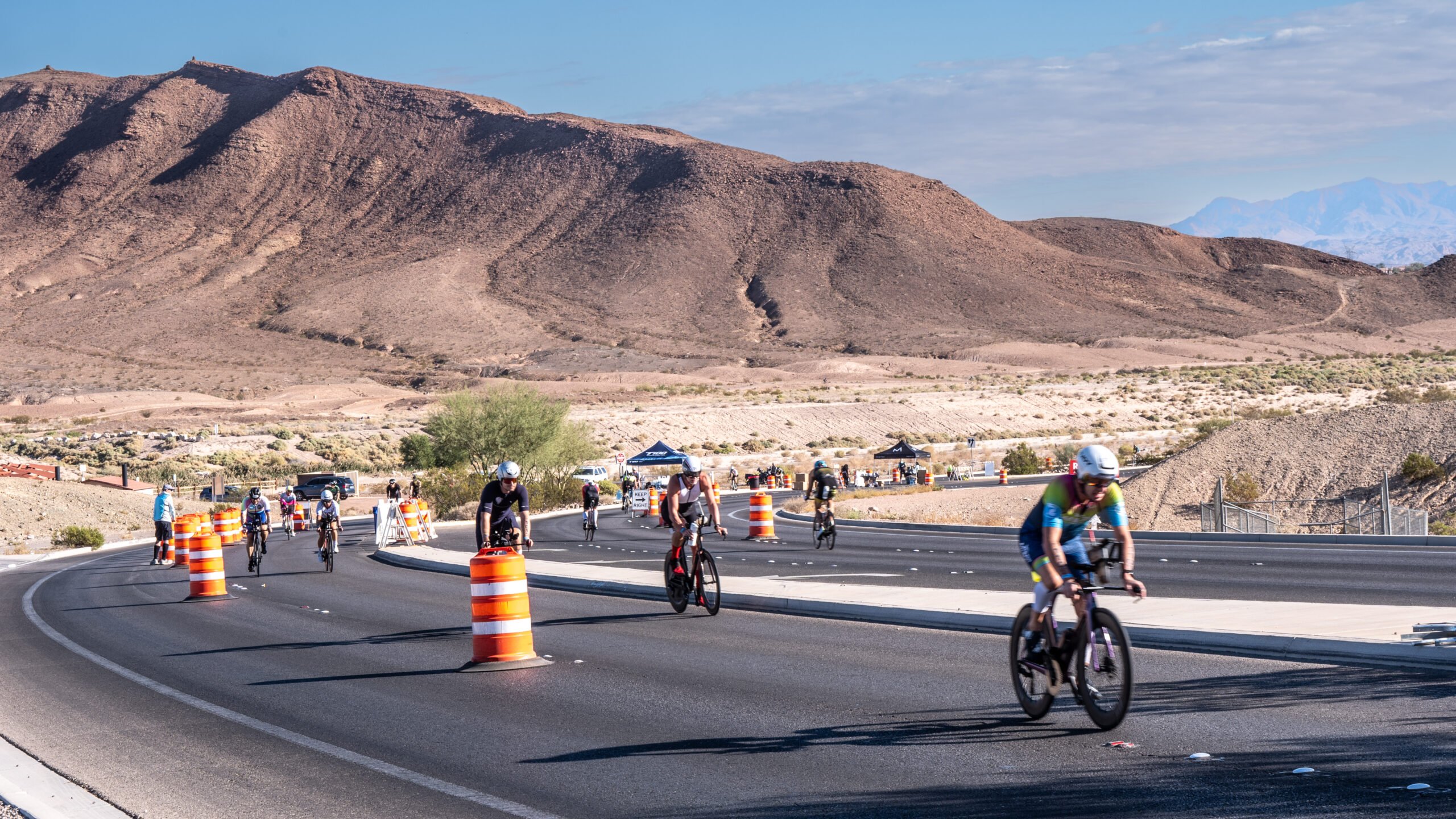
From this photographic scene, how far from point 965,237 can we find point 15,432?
97792 mm

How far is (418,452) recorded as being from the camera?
67.2 meters

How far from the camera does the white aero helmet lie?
8.16m

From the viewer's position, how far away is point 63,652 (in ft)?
49.8

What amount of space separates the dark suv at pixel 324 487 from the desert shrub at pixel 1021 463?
90.3 feet

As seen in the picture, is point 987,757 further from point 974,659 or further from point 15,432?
point 15,432

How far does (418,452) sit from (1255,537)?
46.3 metres

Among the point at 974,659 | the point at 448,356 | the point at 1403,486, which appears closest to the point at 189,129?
the point at 448,356

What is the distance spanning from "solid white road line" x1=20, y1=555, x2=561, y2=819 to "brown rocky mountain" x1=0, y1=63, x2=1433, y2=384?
104 metres

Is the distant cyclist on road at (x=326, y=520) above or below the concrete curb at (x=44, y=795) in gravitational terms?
above

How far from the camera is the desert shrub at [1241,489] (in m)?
33.8

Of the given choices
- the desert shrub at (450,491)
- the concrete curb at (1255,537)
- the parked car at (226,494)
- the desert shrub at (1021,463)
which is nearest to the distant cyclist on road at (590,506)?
the concrete curb at (1255,537)

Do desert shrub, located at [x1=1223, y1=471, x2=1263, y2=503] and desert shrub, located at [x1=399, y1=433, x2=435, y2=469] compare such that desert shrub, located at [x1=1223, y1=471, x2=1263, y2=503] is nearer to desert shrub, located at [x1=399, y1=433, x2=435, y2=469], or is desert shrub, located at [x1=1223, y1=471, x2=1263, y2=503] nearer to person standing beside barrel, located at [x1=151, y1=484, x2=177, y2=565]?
person standing beside barrel, located at [x1=151, y1=484, x2=177, y2=565]

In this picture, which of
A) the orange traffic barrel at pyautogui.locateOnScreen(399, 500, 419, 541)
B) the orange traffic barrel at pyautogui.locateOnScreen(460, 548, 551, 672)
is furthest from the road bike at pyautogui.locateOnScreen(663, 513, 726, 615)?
the orange traffic barrel at pyautogui.locateOnScreen(399, 500, 419, 541)

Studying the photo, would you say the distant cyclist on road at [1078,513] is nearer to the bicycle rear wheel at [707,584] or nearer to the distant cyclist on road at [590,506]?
the bicycle rear wheel at [707,584]
